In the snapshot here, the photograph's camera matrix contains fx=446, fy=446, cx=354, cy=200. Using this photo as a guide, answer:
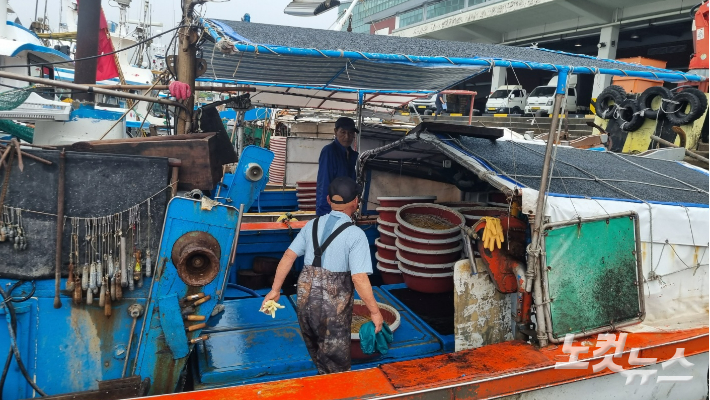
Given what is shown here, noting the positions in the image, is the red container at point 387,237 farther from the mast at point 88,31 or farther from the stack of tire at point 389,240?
the mast at point 88,31

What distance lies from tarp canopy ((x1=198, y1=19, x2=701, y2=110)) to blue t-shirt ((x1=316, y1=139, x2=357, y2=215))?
78 cm

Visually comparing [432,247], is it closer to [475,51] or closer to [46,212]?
[475,51]

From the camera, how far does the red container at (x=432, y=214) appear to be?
4033mm

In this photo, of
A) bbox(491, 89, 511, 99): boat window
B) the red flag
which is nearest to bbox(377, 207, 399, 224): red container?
the red flag

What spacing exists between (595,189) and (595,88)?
61.5 ft

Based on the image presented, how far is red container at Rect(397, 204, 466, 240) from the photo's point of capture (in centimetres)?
403

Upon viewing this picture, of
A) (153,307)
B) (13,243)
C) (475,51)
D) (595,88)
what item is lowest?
(153,307)

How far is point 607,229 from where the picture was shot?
2.98 meters

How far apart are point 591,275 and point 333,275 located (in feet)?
5.63

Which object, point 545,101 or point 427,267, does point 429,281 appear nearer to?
point 427,267

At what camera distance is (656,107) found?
10266mm

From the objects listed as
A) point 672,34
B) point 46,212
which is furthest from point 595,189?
point 672,34

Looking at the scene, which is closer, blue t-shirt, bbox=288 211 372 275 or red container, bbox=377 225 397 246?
blue t-shirt, bbox=288 211 372 275

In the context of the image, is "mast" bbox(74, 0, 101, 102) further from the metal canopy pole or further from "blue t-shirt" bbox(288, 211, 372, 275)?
the metal canopy pole
